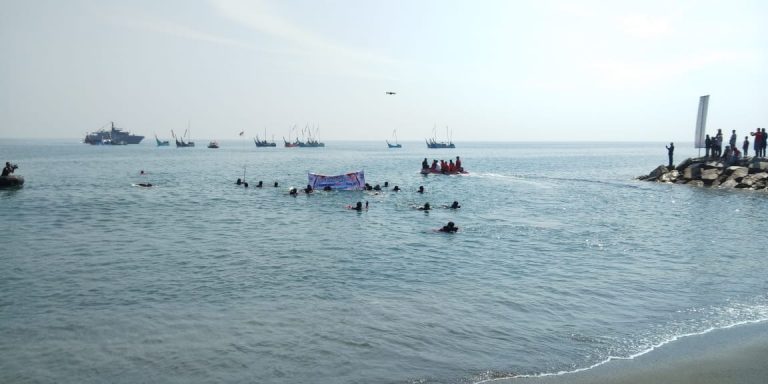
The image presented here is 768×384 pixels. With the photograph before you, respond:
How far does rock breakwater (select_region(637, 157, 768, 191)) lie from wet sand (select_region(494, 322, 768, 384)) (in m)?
41.4

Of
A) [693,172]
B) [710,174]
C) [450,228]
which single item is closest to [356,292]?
[450,228]

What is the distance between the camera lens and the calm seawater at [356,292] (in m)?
11.5

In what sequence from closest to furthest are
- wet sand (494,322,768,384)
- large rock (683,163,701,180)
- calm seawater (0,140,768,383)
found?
wet sand (494,322,768,384) < calm seawater (0,140,768,383) < large rock (683,163,701,180)

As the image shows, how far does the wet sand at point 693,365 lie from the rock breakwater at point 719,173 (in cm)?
4142

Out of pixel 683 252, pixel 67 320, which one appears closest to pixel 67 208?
pixel 67 320

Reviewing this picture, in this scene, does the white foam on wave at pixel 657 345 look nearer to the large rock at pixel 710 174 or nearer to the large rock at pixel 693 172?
the large rock at pixel 710 174

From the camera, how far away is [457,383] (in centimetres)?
1032

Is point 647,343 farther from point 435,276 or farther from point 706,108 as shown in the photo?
point 706,108

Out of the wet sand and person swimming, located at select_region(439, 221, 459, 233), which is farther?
person swimming, located at select_region(439, 221, 459, 233)

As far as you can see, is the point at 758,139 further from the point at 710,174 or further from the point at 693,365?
the point at 693,365

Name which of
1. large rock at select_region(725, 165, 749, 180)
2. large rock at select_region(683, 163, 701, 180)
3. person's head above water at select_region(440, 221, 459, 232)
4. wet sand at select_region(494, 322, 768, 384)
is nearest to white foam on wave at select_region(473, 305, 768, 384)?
wet sand at select_region(494, 322, 768, 384)

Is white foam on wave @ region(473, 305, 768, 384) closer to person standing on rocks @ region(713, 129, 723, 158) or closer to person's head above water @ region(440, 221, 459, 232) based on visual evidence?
person's head above water @ region(440, 221, 459, 232)

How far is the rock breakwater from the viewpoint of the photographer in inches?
1869

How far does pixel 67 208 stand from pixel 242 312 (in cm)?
2959
